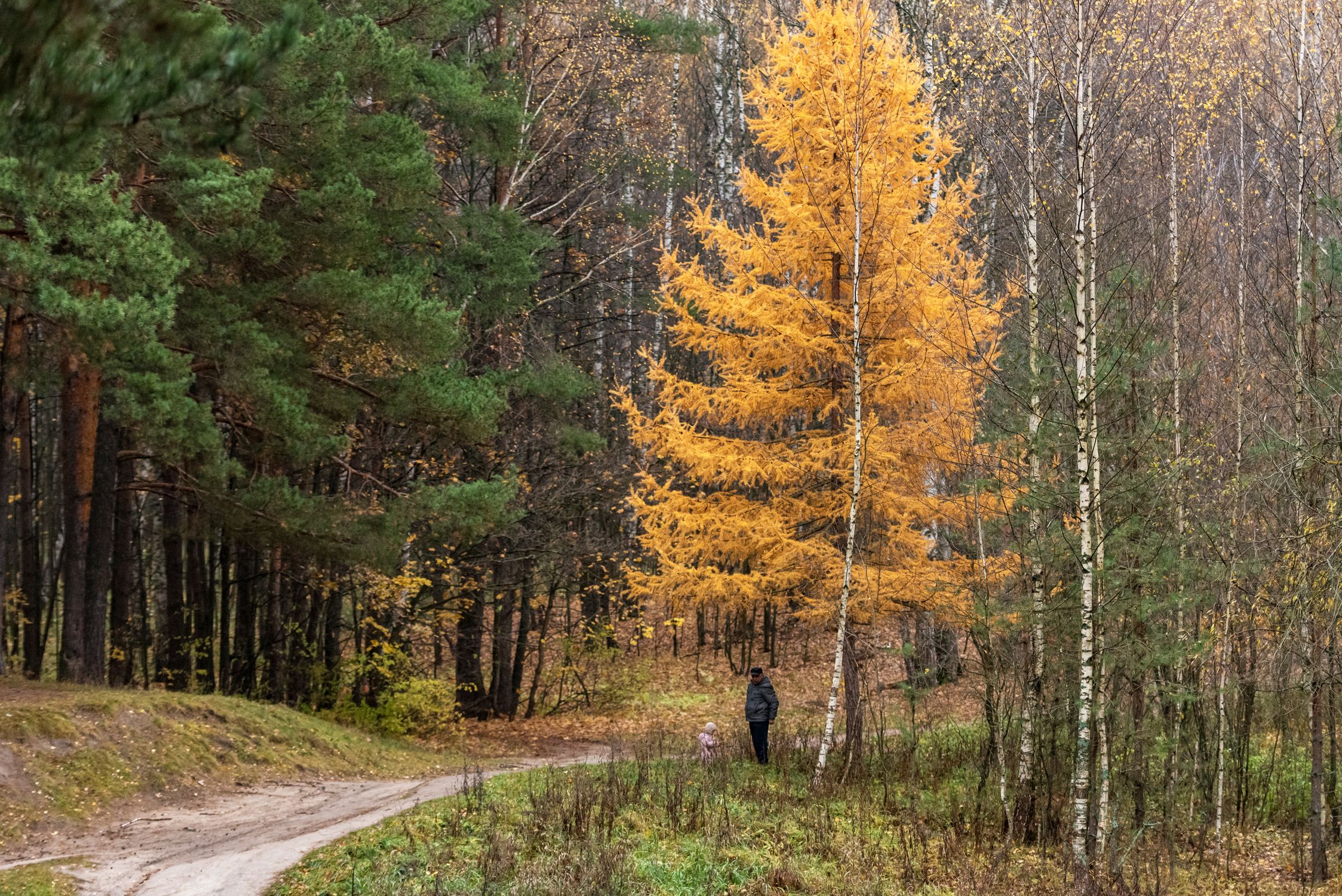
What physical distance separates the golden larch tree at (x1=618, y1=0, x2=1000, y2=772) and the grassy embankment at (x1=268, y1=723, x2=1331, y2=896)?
2477 mm

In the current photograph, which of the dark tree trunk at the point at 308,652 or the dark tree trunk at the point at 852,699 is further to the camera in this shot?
the dark tree trunk at the point at 308,652

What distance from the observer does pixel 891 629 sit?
27.6 metres

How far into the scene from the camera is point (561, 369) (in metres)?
18.3

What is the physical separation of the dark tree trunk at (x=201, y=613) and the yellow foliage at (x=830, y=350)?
961 centimetres

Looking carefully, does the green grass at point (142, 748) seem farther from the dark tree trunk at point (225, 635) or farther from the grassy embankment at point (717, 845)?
the dark tree trunk at point (225, 635)

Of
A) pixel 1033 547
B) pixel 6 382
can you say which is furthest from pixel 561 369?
pixel 1033 547

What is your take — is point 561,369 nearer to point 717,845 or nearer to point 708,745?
point 708,745

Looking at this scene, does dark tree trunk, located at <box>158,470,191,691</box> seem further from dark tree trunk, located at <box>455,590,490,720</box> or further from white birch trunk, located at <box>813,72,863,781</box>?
white birch trunk, located at <box>813,72,863,781</box>

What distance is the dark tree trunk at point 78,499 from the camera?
531 inches

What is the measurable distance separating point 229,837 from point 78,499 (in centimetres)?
560

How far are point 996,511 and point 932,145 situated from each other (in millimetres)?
5106

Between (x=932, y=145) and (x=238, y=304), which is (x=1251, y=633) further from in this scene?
(x=238, y=304)

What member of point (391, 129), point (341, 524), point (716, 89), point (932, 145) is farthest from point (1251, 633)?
point (716, 89)

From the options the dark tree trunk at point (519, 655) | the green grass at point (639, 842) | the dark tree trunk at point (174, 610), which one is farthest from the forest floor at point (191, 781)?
the dark tree trunk at point (519, 655)
